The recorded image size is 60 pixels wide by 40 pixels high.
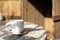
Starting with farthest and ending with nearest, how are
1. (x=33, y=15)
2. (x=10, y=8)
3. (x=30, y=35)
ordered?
(x=10, y=8), (x=33, y=15), (x=30, y=35)

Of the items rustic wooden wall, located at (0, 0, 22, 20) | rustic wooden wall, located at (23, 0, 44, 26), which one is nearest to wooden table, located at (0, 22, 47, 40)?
rustic wooden wall, located at (23, 0, 44, 26)

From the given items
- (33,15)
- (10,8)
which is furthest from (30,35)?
(10,8)

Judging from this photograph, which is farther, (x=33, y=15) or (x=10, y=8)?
(x=10, y=8)

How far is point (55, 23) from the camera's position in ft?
4.34

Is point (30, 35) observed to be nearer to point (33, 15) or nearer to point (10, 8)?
point (33, 15)

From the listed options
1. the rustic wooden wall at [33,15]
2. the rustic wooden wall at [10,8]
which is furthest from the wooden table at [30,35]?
the rustic wooden wall at [10,8]

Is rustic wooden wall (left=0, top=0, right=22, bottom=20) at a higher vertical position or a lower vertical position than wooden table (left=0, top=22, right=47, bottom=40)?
higher

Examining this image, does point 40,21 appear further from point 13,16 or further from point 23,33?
point 23,33

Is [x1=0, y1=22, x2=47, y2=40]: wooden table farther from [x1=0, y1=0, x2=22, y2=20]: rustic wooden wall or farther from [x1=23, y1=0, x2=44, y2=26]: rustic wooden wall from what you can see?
[x1=0, y1=0, x2=22, y2=20]: rustic wooden wall

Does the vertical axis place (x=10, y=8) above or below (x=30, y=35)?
above

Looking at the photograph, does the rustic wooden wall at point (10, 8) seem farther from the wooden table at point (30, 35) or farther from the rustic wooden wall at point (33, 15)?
the wooden table at point (30, 35)

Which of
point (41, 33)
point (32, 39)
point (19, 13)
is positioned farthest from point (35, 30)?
point (19, 13)

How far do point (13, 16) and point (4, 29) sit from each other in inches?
26.6

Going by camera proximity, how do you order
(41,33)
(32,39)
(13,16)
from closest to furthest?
1. (32,39)
2. (41,33)
3. (13,16)
